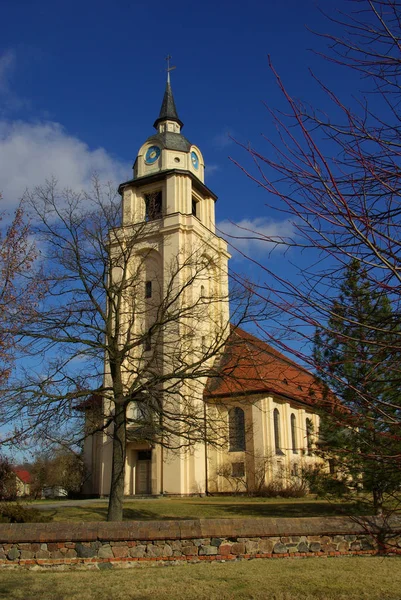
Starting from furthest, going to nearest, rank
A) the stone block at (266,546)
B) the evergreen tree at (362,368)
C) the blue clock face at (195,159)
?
the blue clock face at (195,159) < the stone block at (266,546) < the evergreen tree at (362,368)

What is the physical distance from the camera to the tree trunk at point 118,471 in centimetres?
1585

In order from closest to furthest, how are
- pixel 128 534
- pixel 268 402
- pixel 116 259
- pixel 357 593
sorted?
pixel 357 593 → pixel 128 534 → pixel 116 259 → pixel 268 402

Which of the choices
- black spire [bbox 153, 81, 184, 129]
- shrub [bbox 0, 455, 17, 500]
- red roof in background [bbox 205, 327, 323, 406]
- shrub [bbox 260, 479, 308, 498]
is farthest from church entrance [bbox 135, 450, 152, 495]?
black spire [bbox 153, 81, 184, 129]

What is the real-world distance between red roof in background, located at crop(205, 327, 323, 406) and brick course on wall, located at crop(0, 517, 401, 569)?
288 cm

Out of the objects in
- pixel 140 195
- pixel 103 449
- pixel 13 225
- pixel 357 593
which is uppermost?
pixel 140 195

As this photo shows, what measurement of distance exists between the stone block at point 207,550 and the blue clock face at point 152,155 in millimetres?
32938

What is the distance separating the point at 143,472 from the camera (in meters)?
33.4

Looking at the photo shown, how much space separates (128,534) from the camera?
1070 centimetres

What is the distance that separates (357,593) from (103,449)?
27908 millimetres

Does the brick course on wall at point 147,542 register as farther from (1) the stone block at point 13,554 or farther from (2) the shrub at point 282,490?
(2) the shrub at point 282,490

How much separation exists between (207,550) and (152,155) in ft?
110

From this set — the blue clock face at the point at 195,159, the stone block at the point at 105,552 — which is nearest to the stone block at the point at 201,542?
the stone block at the point at 105,552

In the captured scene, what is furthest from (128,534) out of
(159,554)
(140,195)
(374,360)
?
(140,195)

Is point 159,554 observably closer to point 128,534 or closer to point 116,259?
point 128,534
